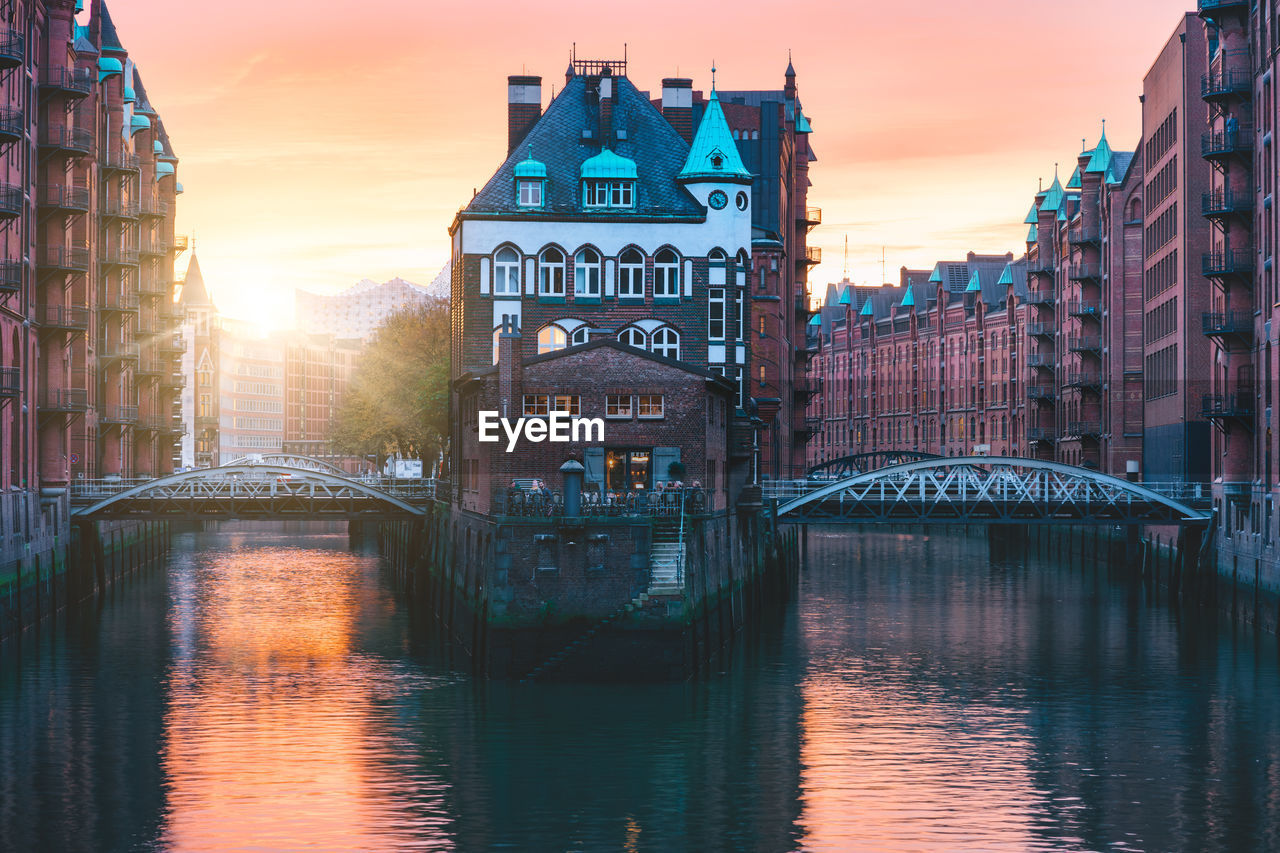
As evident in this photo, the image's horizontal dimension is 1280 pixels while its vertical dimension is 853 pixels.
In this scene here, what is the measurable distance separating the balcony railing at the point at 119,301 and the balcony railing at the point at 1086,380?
61719 millimetres

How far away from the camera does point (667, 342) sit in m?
78.1

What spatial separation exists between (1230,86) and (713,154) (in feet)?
73.0

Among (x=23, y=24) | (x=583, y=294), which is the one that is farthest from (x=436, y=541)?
(x=23, y=24)

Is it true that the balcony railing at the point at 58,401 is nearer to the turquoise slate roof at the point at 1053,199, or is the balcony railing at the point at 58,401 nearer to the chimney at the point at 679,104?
the chimney at the point at 679,104

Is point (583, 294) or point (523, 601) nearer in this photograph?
point (523, 601)

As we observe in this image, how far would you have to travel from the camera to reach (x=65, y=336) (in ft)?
262

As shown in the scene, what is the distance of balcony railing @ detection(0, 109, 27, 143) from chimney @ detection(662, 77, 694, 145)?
29272mm

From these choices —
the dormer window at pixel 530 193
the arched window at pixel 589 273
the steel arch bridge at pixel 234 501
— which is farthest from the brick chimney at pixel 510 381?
the steel arch bridge at pixel 234 501

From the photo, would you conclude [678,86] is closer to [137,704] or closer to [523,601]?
[523,601]

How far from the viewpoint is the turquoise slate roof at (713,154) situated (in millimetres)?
78125

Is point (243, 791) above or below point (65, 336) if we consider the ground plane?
below

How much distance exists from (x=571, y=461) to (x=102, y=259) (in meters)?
52.0

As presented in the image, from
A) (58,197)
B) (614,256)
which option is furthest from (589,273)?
(58,197)

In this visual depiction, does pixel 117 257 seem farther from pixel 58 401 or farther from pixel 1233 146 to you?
pixel 1233 146
